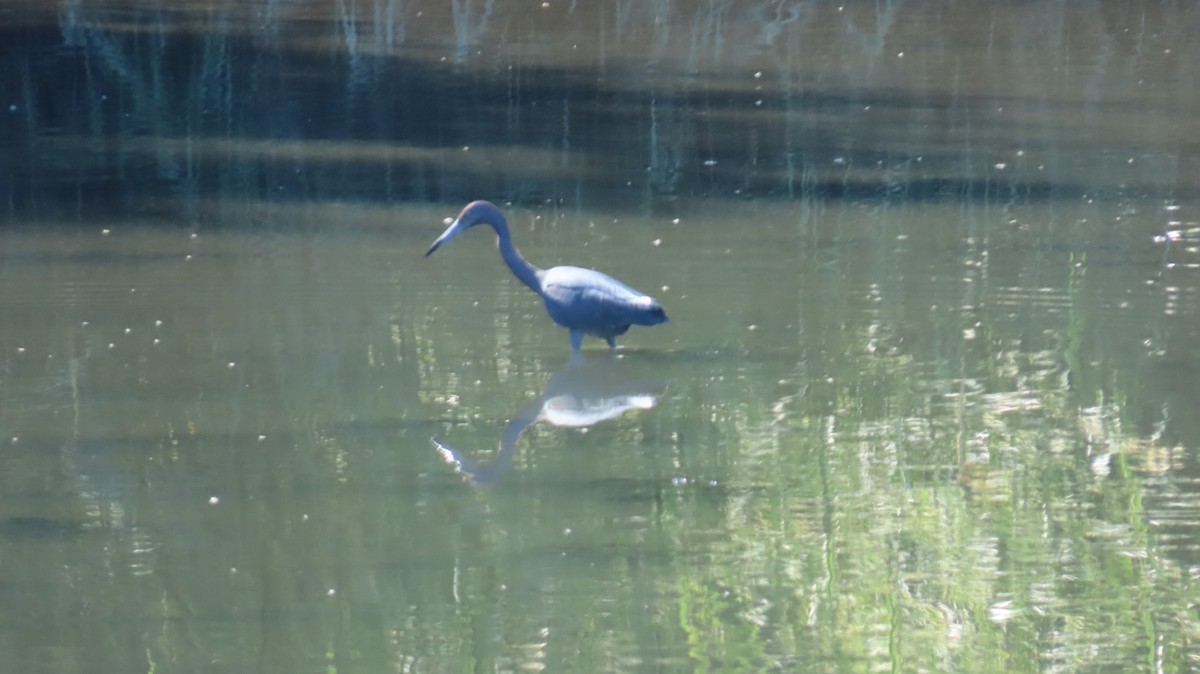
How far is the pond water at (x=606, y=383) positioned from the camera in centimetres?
529

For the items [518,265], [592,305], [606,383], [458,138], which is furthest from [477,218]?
[458,138]

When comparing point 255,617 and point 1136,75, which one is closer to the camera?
point 255,617

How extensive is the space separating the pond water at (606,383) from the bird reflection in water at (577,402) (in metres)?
0.02

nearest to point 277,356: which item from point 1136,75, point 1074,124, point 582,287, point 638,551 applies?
point 582,287

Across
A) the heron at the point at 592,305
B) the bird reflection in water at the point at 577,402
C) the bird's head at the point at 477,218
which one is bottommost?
the bird reflection in water at the point at 577,402

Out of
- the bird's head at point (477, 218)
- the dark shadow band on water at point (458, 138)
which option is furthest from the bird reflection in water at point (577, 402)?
the dark shadow band on water at point (458, 138)

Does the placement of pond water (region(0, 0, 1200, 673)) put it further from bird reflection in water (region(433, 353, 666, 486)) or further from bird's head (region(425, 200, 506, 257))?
bird's head (region(425, 200, 506, 257))

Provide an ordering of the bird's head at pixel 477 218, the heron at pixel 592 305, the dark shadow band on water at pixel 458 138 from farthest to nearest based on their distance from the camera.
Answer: the dark shadow band on water at pixel 458 138, the bird's head at pixel 477 218, the heron at pixel 592 305

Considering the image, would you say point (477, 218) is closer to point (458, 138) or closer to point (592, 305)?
point (592, 305)

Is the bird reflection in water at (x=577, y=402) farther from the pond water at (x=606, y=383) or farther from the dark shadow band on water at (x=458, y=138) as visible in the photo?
the dark shadow band on water at (x=458, y=138)

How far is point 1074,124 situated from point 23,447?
350 inches

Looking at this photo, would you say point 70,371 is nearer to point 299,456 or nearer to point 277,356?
point 277,356

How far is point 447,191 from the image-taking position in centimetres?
1138

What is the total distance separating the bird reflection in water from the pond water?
17 mm
